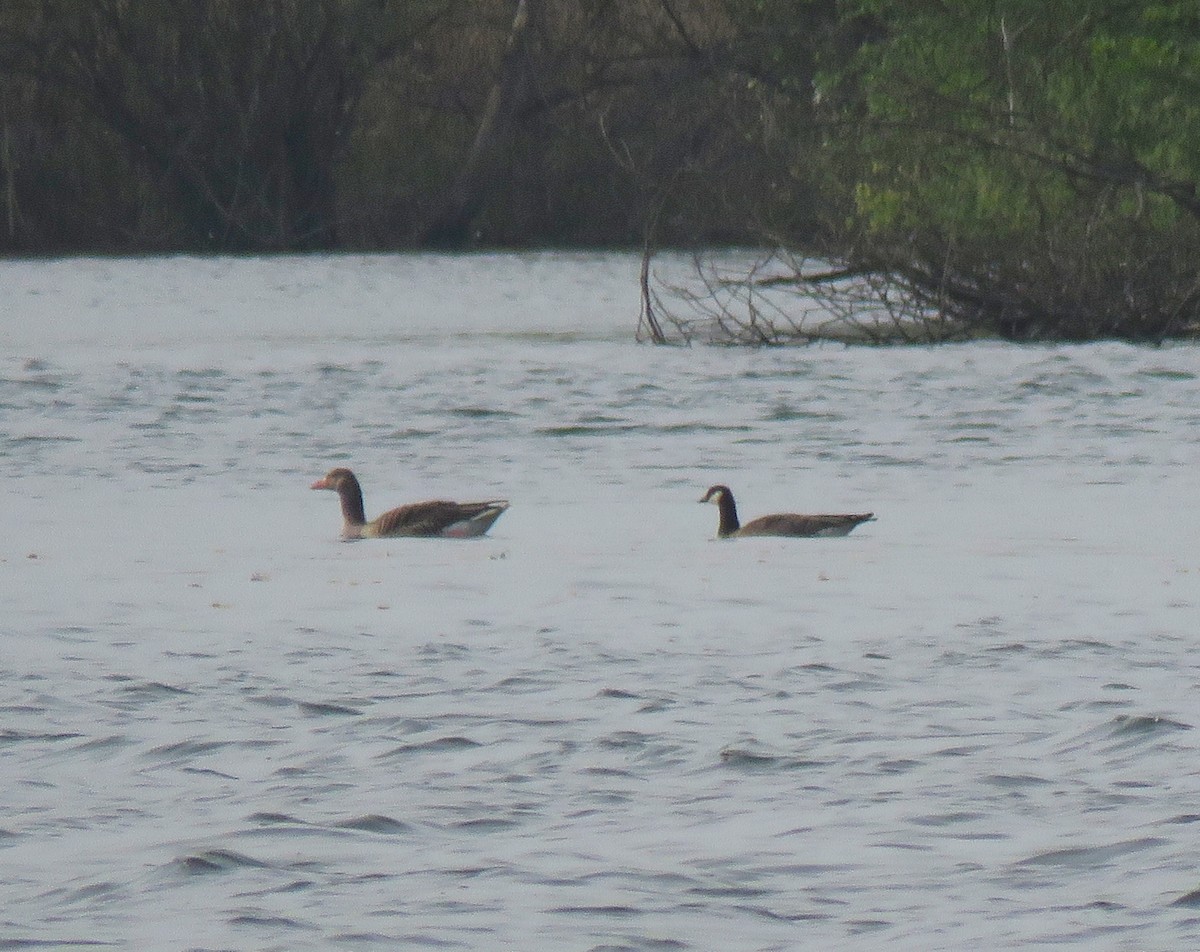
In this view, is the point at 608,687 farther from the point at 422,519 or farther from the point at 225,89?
the point at 225,89

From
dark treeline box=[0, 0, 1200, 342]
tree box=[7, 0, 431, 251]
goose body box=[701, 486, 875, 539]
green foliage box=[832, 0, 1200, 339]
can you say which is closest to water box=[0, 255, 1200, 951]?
goose body box=[701, 486, 875, 539]

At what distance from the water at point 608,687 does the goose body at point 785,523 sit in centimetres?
9

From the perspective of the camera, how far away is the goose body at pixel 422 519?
1238 centimetres

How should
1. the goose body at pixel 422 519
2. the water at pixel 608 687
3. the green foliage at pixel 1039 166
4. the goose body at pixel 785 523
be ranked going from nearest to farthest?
the water at pixel 608 687, the goose body at pixel 785 523, the goose body at pixel 422 519, the green foliage at pixel 1039 166

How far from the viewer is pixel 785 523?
12250mm

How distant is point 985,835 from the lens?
20.5 ft

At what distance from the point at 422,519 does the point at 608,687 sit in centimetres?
440

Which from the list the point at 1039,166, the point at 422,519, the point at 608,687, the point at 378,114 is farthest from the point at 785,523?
the point at 378,114

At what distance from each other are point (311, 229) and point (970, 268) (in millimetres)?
28131

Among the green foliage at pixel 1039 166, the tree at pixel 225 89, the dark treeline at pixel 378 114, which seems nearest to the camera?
the green foliage at pixel 1039 166

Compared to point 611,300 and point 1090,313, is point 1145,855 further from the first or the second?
point 611,300

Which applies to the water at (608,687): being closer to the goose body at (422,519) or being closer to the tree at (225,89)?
the goose body at (422,519)

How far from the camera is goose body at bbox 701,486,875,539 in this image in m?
12.0

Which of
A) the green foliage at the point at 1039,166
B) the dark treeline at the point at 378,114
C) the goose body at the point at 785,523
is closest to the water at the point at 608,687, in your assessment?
the goose body at the point at 785,523
